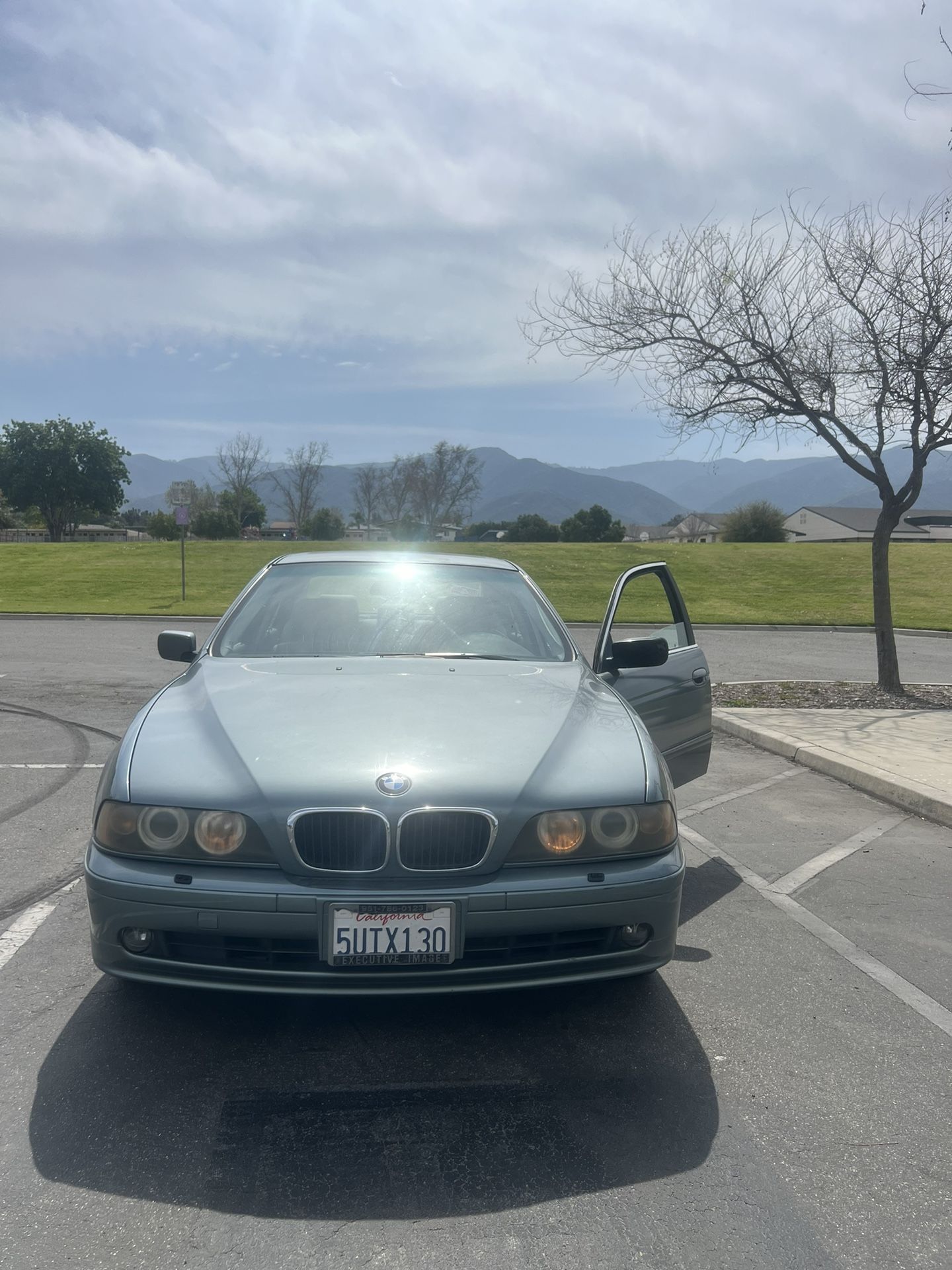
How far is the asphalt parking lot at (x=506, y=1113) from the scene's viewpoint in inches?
85.7

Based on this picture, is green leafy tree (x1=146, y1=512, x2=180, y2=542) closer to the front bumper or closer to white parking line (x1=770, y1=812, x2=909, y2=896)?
white parking line (x1=770, y1=812, x2=909, y2=896)

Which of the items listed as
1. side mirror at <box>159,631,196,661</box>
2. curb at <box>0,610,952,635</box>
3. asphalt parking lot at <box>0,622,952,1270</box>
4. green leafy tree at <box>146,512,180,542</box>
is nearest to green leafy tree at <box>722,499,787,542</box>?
curb at <box>0,610,952,635</box>

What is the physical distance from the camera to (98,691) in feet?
35.3

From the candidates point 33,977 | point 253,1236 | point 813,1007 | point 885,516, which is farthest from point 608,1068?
point 885,516

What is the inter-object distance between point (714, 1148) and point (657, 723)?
2352 millimetres

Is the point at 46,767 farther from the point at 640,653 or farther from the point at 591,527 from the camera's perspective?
the point at 591,527

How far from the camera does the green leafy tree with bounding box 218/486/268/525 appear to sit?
90.3m

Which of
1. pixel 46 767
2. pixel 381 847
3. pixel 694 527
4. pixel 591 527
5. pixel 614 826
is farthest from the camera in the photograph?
pixel 694 527

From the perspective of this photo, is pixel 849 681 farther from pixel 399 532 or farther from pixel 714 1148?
pixel 399 532

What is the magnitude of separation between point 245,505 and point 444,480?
18998mm

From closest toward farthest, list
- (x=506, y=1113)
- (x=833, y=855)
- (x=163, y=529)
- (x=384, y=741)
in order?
(x=506, y=1113) → (x=384, y=741) → (x=833, y=855) → (x=163, y=529)

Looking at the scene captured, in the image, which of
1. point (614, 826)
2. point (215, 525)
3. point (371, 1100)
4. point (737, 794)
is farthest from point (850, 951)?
point (215, 525)

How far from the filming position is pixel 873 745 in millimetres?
8242

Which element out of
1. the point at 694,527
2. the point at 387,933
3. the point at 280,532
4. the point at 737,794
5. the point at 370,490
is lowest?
the point at 737,794
